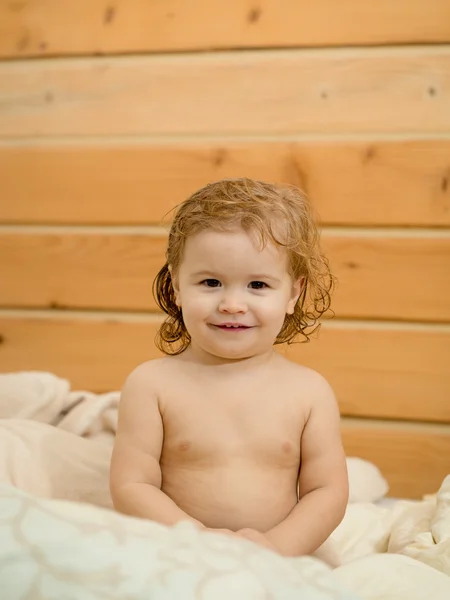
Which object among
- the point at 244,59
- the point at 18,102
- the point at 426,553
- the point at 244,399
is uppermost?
the point at 244,59

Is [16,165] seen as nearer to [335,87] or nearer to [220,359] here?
[335,87]

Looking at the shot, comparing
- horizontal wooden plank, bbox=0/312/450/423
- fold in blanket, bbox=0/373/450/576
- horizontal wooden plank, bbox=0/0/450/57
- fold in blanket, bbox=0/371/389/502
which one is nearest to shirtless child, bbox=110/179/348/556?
fold in blanket, bbox=0/373/450/576

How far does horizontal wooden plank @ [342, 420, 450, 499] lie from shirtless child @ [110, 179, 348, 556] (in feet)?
3.02

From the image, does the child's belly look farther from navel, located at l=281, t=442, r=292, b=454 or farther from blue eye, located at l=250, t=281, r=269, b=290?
blue eye, located at l=250, t=281, r=269, b=290

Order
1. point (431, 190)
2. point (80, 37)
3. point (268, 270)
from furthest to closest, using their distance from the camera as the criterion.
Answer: point (80, 37) < point (431, 190) < point (268, 270)

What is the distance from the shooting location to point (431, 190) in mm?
1920

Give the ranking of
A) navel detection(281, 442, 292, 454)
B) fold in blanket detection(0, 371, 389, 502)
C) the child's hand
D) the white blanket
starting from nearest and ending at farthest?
the white blanket, the child's hand, navel detection(281, 442, 292, 454), fold in blanket detection(0, 371, 389, 502)

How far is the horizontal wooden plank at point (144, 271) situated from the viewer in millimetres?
1936

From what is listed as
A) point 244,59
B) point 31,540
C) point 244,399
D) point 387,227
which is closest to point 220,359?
point 244,399

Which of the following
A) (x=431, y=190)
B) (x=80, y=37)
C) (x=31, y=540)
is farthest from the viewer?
(x=80, y=37)

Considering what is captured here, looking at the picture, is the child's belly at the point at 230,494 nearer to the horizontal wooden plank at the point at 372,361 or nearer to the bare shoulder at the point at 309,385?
the bare shoulder at the point at 309,385

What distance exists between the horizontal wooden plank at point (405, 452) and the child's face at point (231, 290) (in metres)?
1.00

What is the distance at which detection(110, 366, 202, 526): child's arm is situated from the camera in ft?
3.34

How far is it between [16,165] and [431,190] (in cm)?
111
